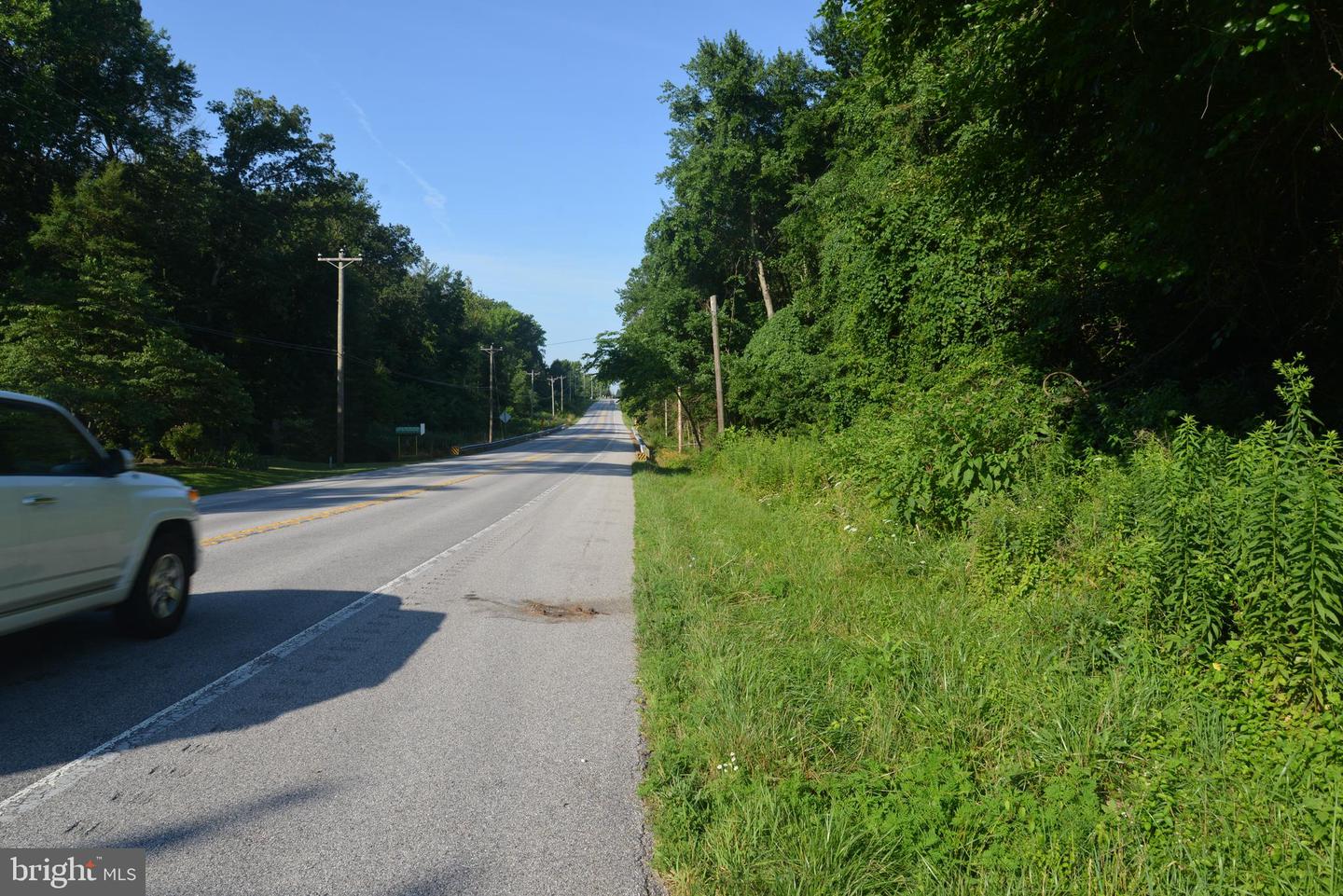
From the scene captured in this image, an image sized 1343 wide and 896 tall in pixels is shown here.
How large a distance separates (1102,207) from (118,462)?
1083cm

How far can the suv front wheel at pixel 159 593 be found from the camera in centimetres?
594

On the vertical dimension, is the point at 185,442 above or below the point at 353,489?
above

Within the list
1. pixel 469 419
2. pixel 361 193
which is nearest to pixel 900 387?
pixel 361 193

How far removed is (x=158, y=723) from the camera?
442 cm

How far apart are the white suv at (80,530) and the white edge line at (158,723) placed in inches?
44.8

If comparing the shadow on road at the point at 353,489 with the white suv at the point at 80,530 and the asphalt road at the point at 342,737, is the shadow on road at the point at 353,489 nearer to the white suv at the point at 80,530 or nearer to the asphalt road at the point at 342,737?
the asphalt road at the point at 342,737

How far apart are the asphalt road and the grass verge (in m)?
0.46

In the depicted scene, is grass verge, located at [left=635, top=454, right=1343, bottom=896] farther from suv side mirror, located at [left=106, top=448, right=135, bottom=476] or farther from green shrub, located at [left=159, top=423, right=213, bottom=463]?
green shrub, located at [left=159, top=423, right=213, bottom=463]

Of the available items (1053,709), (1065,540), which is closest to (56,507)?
(1053,709)

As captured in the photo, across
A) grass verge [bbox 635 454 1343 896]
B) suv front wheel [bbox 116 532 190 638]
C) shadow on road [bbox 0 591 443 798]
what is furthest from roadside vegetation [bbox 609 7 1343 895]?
suv front wheel [bbox 116 532 190 638]

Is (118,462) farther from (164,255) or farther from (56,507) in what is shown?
(164,255)

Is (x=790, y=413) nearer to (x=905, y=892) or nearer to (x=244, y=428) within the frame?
(x=905, y=892)

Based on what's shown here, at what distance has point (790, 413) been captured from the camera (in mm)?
28594

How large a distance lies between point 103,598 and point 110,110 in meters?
40.6
